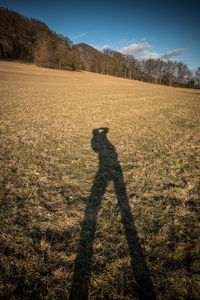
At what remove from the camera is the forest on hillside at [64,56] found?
5678 centimetres

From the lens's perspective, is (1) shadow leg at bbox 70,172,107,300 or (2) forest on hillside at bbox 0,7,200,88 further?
(2) forest on hillside at bbox 0,7,200,88

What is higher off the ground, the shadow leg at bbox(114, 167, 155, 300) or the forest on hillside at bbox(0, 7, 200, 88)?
the forest on hillside at bbox(0, 7, 200, 88)

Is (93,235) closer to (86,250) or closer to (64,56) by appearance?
(86,250)

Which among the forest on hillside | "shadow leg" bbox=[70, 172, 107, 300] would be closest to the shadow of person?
"shadow leg" bbox=[70, 172, 107, 300]

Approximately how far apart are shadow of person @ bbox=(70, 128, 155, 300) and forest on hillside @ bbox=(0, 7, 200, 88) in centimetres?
6717

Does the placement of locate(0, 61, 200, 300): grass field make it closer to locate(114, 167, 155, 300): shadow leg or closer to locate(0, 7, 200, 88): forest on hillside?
locate(114, 167, 155, 300): shadow leg

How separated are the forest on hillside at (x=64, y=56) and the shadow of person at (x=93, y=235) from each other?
67.2 m

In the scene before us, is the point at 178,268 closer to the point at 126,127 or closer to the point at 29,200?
the point at 29,200

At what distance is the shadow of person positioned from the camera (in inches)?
72.1

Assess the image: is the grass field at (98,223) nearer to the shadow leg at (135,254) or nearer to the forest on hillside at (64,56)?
the shadow leg at (135,254)

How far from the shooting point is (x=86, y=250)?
221 centimetres

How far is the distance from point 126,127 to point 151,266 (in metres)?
6.87

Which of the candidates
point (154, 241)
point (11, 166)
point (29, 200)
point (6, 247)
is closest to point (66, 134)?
point (11, 166)

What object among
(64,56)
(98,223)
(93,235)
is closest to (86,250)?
(93,235)
